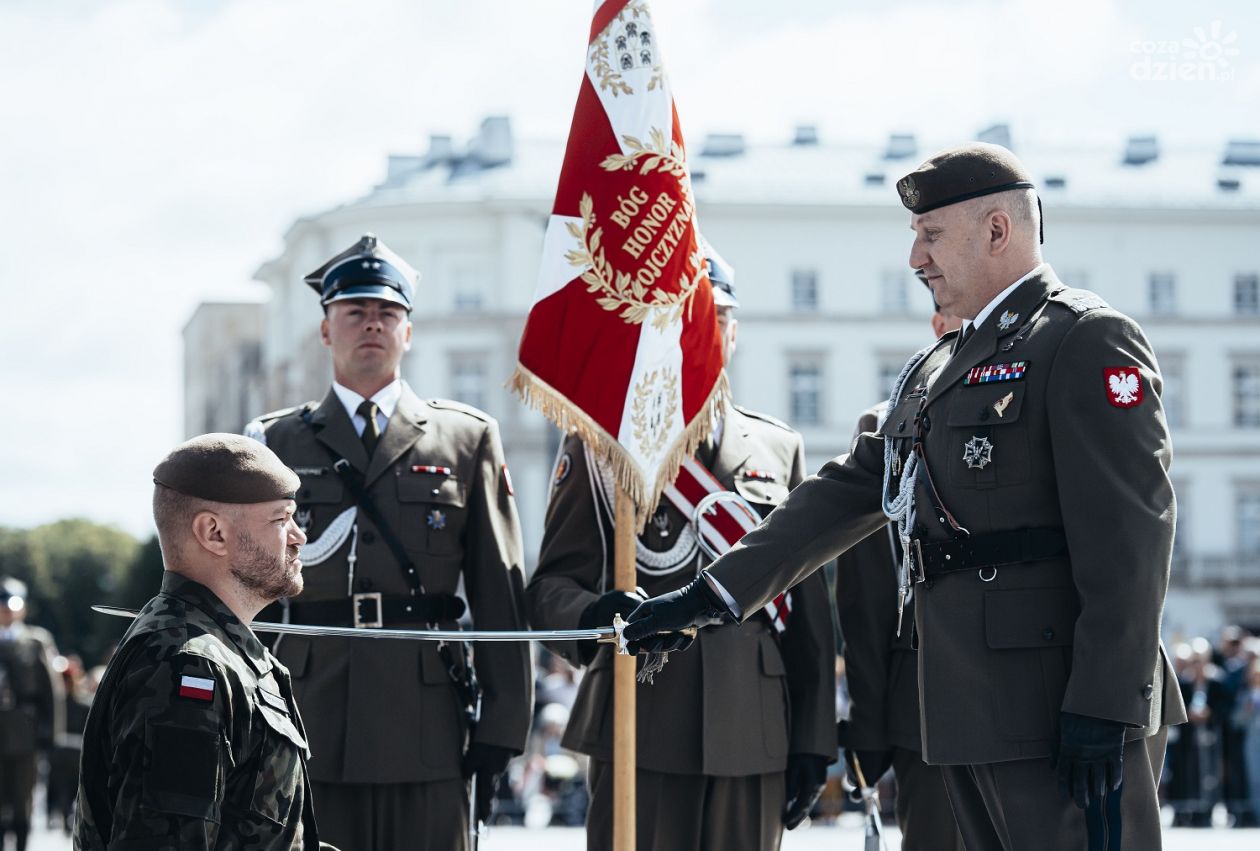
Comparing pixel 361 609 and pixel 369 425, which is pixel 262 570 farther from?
pixel 369 425

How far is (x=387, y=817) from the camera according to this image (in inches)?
191

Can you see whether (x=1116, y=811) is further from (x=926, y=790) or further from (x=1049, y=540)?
(x=926, y=790)

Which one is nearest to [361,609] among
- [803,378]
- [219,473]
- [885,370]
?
[219,473]

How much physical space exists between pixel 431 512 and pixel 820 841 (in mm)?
5519

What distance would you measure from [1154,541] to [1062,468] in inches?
9.5

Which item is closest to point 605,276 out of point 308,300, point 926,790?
point 926,790

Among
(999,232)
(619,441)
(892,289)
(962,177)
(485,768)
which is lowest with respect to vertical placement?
(485,768)

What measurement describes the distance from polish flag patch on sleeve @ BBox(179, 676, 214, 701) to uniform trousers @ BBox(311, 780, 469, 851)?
1.88 m

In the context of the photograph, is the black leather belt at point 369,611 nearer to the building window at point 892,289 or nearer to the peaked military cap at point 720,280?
Answer: the peaked military cap at point 720,280

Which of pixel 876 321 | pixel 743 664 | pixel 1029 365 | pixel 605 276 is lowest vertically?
pixel 743 664

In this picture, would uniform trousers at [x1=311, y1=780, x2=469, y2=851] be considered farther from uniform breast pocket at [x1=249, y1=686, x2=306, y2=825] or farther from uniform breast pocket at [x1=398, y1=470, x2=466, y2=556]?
uniform breast pocket at [x1=249, y1=686, x2=306, y2=825]

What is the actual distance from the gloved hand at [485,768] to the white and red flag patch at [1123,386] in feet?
7.17

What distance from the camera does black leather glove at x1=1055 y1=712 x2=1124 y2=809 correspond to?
3451mm

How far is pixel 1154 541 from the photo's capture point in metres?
3.53
